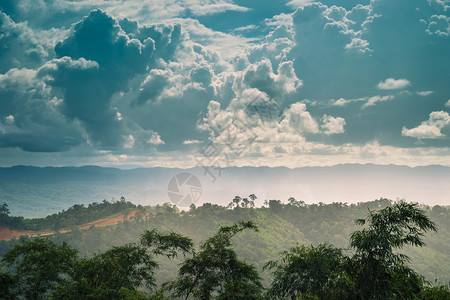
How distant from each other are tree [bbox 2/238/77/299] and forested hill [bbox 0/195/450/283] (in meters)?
111

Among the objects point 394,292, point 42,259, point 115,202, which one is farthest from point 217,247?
point 115,202

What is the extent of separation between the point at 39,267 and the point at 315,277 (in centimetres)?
1681

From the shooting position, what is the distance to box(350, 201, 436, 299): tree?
11430 mm

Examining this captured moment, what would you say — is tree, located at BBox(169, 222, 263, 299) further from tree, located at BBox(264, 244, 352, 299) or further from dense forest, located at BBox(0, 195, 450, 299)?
tree, located at BBox(264, 244, 352, 299)

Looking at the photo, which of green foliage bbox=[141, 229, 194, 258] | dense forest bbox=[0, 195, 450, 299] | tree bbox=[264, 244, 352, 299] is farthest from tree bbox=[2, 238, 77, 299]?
tree bbox=[264, 244, 352, 299]

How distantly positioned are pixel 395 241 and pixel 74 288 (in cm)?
1350

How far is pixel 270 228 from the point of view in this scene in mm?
156500

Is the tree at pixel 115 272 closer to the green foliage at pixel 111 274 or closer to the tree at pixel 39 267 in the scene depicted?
the green foliage at pixel 111 274

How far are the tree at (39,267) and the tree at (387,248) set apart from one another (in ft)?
54.2

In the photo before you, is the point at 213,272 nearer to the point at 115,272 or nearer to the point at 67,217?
the point at 115,272

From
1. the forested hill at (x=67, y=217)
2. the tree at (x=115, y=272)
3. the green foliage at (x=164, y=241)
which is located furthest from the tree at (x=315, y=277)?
the forested hill at (x=67, y=217)

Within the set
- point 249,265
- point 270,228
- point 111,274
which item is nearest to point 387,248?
point 249,265

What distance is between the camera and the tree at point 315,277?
509 inches

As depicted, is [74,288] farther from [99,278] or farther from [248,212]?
[248,212]
